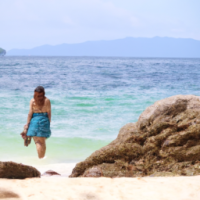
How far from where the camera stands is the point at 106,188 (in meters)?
3.79

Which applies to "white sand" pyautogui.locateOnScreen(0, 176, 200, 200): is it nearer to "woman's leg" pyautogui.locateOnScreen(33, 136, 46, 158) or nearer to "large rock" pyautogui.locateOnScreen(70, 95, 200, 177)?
"large rock" pyautogui.locateOnScreen(70, 95, 200, 177)

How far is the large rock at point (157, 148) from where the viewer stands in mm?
4547

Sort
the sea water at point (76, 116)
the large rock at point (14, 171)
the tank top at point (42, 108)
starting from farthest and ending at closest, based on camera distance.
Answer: the sea water at point (76, 116) < the tank top at point (42, 108) < the large rock at point (14, 171)

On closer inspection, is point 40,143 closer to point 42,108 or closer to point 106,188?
point 42,108

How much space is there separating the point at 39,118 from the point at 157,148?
184 cm

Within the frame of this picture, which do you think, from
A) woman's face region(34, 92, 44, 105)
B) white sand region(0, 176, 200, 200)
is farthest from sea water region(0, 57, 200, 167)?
white sand region(0, 176, 200, 200)

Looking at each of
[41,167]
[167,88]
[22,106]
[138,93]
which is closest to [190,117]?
[41,167]

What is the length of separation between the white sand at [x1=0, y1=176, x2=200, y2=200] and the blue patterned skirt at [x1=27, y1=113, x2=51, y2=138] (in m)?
1.10

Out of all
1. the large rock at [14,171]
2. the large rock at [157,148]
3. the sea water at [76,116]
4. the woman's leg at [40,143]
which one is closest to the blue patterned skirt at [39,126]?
the woman's leg at [40,143]

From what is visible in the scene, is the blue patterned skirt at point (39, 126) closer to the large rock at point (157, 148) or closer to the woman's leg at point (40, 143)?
the woman's leg at point (40, 143)

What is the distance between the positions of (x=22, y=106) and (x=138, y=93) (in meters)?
7.37

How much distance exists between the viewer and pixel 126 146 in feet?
15.7

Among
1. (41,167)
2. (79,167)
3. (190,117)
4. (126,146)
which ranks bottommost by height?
(41,167)

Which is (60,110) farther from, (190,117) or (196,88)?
(196,88)
